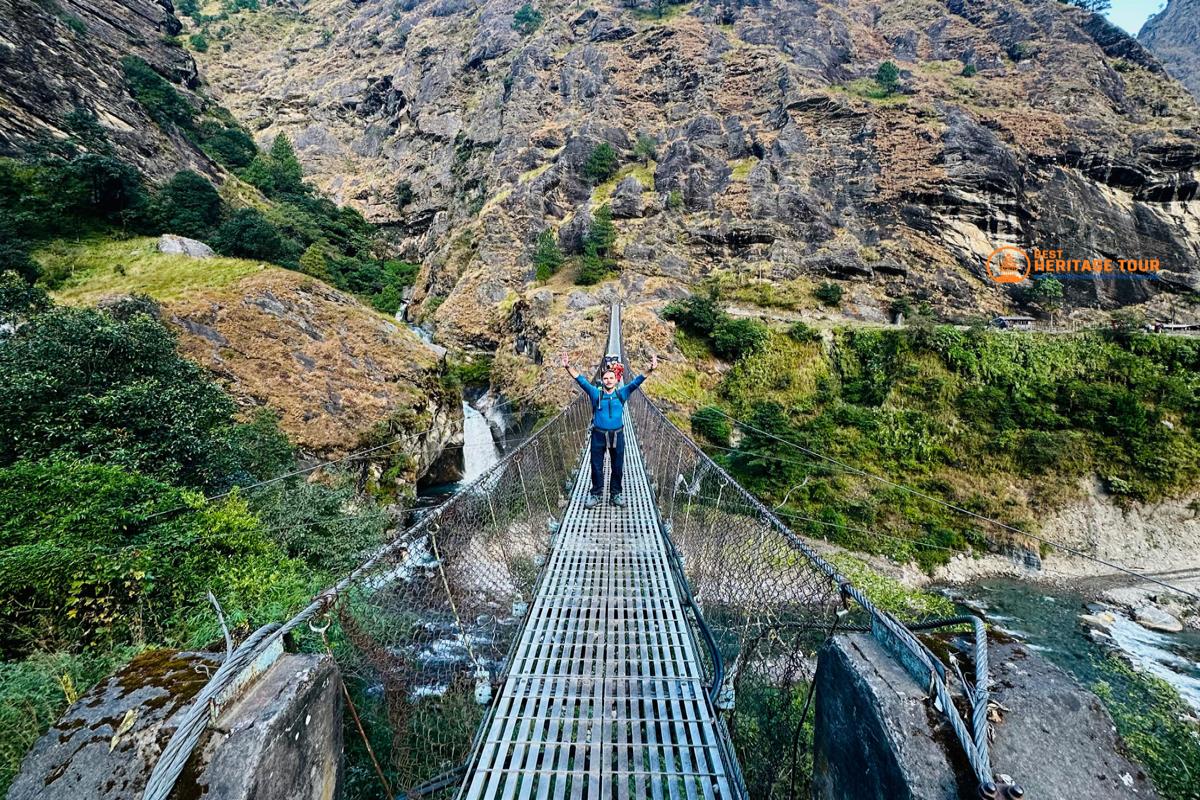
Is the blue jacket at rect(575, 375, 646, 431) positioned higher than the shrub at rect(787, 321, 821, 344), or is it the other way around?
the shrub at rect(787, 321, 821, 344)

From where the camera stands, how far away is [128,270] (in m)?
8.95

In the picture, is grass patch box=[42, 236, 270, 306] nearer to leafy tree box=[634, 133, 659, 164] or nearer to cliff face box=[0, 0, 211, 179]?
cliff face box=[0, 0, 211, 179]

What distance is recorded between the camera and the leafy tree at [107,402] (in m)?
4.03

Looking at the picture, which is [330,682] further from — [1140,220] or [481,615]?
[1140,220]

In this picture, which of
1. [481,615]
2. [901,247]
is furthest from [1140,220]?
[481,615]

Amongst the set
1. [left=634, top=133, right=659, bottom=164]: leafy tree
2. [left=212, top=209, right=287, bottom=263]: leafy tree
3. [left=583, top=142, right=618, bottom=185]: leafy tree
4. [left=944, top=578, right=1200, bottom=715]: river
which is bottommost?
[left=944, top=578, right=1200, bottom=715]: river

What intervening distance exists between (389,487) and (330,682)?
7.65 meters

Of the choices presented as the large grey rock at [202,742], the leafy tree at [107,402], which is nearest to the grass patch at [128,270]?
the leafy tree at [107,402]

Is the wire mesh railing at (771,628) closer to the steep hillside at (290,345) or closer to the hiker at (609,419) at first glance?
the hiker at (609,419)

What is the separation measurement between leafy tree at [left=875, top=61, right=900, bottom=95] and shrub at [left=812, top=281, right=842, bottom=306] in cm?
1578

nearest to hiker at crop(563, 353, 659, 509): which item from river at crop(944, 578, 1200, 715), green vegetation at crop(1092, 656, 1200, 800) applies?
green vegetation at crop(1092, 656, 1200, 800)

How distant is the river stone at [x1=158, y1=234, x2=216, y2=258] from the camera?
1014 cm

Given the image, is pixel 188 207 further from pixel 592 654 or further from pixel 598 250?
pixel 592 654

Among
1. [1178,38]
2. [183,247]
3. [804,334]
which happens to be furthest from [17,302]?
[1178,38]
